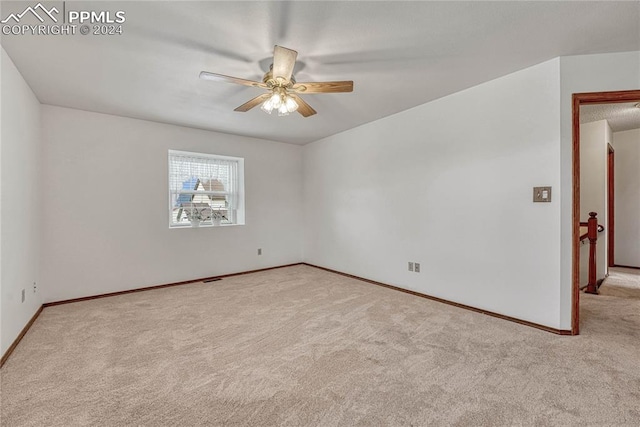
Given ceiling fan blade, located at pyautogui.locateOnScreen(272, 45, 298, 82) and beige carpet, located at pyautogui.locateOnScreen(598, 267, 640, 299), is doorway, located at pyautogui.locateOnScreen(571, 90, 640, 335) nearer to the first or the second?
beige carpet, located at pyautogui.locateOnScreen(598, 267, 640, 299)

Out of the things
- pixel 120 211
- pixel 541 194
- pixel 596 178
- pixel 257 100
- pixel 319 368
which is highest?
pixel 257 100

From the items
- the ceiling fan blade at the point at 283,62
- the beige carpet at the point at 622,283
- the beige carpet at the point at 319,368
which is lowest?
the beige carpet at the point at 319,368

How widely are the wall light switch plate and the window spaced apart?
4.12 m

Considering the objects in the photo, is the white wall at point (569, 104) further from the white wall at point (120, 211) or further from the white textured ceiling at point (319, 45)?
the white wall at point (120, 211)

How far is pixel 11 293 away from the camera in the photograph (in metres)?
2.34

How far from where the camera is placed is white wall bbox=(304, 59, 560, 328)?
2.57 meters

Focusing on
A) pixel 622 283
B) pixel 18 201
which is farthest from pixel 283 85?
pixel 622 283

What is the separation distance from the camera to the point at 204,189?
476cm

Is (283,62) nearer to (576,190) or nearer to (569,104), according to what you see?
(569,104)

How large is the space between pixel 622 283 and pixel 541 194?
299cm

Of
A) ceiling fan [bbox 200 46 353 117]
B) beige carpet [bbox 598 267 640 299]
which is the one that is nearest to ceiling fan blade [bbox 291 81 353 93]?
ceiling fan [bbox 200 46 353 117]

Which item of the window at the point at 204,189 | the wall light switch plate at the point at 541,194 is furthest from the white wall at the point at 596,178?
the window at the point at 204,189

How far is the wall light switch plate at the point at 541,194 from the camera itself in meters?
2.52

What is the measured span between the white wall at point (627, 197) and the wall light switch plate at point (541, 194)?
4404 mm
